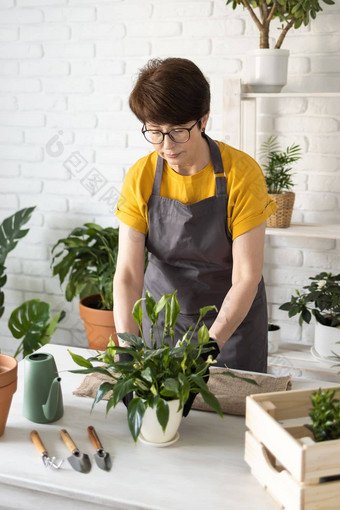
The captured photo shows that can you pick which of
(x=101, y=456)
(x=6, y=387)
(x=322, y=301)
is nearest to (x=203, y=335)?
(x=101, y=456)

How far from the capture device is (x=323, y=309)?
2.72 m

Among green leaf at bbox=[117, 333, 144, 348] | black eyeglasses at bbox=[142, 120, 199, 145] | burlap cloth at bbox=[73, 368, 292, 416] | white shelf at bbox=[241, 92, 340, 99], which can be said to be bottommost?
burlap cloth at bbox=[73, 368, 292, 416]

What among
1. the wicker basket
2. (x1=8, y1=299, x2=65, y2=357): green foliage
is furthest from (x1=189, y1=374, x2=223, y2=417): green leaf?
(x1=8, y1=299, x2=65, y2=357): green foliage

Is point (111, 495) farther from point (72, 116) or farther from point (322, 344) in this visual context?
point (72, 116)

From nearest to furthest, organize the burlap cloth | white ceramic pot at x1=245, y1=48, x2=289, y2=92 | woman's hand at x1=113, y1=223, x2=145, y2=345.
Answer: the burlap cloth < woman's hand at x1=113, y1=223, x2=145, y2=345 < white ceramic pot at x1=245, y1=48, x2=289, y2=92

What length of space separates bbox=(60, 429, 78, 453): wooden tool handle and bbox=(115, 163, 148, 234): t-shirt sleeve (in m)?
0.78

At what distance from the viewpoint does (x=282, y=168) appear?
281cm

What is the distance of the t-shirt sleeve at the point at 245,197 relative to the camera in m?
1.91

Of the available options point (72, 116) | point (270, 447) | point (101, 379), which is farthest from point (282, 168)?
point (270, 447)

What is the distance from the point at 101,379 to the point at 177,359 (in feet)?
1.27

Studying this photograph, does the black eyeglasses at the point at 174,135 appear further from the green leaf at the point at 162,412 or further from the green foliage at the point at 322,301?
the green foliage at the point at 322,301

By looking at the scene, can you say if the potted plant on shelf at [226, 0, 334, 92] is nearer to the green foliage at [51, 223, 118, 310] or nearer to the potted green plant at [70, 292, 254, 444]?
the green foliage at [51, 223, 118, 310]

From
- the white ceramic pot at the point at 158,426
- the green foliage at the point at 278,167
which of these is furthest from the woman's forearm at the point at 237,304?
the green foliage at the point at 278,167

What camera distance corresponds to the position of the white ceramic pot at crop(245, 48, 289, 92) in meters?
2.71
